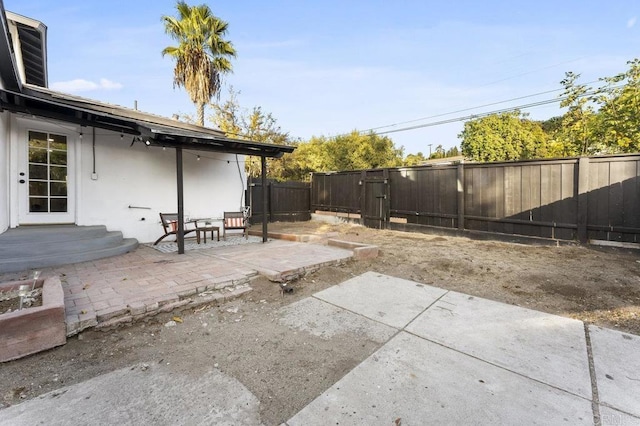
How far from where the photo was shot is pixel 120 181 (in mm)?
6223

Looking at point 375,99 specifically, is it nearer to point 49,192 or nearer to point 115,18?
point 115,18

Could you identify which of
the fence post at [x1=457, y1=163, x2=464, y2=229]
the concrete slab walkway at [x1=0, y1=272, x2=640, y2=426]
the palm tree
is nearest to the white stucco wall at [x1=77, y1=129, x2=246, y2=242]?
the concrete slab walkway at [x1=0, y1=272, x2=640, y2=426]

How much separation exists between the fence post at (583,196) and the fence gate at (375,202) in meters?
4.78

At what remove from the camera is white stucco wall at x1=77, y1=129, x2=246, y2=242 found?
19.2ft

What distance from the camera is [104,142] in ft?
19.7

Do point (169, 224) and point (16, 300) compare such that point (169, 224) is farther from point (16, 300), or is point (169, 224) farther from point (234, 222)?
point (16, 300)

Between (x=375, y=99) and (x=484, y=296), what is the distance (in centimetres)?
1618

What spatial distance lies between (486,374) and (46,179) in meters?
7.51

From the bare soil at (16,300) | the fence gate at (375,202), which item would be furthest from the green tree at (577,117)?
the bare soil at (16,300)

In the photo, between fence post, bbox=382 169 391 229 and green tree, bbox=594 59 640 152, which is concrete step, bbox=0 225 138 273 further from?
green tree, bbox=594 59 640 152

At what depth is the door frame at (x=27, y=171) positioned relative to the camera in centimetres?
509

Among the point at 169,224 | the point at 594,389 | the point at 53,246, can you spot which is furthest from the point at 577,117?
the point at 53,246

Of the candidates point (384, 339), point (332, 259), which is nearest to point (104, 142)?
point (332, 259)

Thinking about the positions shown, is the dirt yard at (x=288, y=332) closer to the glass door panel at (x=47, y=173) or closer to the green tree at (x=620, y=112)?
the green tree at (x=620, y=112)
